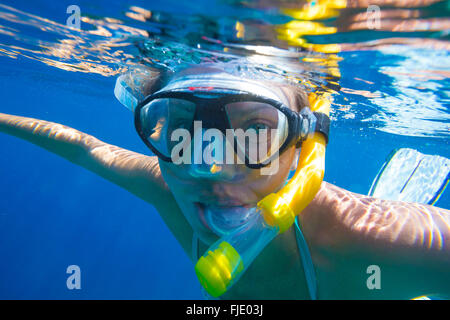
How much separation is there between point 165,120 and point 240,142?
84 centimetres

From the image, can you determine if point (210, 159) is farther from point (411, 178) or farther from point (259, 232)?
point (411, 178)

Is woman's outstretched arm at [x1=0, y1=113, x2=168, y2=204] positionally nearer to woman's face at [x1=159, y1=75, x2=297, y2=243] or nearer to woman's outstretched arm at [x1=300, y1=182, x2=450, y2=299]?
woman's face at [x1=159, y1=75, x2=297, y2=243]

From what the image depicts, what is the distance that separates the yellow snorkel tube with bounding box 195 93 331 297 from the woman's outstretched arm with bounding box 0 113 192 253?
2.12 metres

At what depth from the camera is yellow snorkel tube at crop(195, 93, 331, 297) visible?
167 centimetres

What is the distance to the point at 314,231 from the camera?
2541mm

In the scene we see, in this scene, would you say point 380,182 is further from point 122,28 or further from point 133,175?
point 122,28

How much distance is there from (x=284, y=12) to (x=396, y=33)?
5.50ft

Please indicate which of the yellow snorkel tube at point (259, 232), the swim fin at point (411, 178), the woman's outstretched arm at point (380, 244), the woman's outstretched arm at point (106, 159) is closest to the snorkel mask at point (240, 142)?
the yellow snorkel tube at point (259, 232)

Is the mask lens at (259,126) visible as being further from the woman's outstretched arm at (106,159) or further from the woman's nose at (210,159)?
the woman's outstretched arm at (106,159)

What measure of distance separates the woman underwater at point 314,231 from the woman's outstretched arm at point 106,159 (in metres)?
1.42

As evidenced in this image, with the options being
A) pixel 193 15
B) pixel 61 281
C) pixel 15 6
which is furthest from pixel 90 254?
pixel 193 15

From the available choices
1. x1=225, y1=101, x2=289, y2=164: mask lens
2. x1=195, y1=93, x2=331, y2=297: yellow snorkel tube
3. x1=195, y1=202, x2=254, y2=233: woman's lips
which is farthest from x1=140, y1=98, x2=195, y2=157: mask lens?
x1=195, y1=93, x2=331, y2=297: yellow snorkel tube

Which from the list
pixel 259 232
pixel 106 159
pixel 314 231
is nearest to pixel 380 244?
pixel 314 231

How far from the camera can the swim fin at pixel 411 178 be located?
18.2ft
